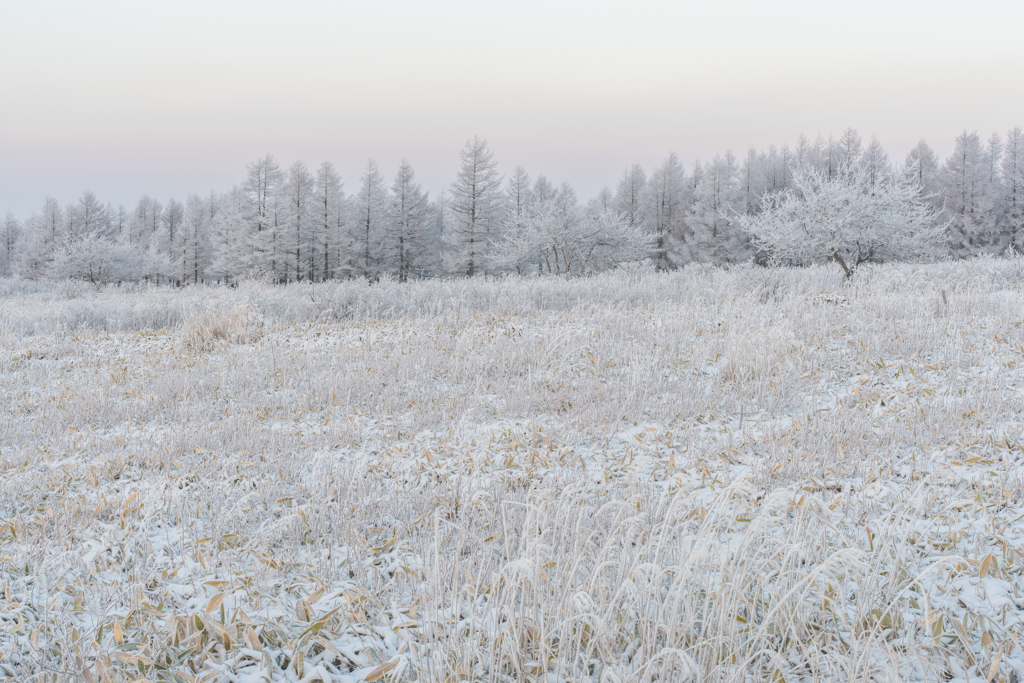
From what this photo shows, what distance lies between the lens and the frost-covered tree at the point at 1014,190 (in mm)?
35375

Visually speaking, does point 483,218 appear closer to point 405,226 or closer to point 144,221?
point 405,226

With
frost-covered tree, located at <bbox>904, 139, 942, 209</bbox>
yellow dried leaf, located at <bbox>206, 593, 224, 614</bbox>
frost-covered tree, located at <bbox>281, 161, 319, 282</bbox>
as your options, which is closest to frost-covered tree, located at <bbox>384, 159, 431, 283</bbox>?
frost-covered tree, located at <bbox>281, 161, 319, 282</bbox>

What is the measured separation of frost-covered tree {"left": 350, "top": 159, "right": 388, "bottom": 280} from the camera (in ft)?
131

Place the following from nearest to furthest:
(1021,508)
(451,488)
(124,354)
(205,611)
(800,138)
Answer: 1. (205,611)
2. (1021,508)
3. (451,488)
4. (124,354)
5. (800,138)

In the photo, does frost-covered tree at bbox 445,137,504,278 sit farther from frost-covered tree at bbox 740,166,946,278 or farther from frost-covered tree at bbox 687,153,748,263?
frost-covered tree at bbox 740,166,946,278

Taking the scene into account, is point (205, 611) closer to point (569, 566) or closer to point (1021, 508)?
point (569, 566)

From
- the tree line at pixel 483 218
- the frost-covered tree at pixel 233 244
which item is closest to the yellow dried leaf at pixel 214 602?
the tree line at pixel 483 218

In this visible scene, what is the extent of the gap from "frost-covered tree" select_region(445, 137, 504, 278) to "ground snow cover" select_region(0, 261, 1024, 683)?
30.9 m

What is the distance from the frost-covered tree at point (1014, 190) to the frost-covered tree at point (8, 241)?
285 ft

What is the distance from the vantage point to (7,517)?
10.5 feet

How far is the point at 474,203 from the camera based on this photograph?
3834cm

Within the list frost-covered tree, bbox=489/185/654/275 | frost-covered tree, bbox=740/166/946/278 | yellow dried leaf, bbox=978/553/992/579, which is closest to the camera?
yellow dried leaf, bbox=978/553/992/579

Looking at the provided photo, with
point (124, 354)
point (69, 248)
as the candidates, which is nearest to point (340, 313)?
point (124, 354)

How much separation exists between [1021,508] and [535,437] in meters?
2.94
